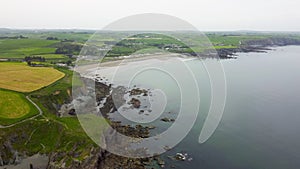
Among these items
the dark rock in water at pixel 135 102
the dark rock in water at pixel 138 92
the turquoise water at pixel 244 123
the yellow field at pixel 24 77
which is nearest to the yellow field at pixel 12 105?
the yellow field at pixel 24 77

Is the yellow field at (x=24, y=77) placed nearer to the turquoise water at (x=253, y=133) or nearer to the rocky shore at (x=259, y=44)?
the turquoise water at (x=253, y=133)

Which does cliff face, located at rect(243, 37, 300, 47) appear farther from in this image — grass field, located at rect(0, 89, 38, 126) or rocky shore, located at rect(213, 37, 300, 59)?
grass field, located at rect(0, 89, 38, 126)

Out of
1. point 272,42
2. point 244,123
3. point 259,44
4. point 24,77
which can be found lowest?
point 244,123

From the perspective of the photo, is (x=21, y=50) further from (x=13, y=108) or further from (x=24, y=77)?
(x=13, y=108)

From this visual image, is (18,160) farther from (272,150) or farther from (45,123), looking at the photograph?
(272,150)

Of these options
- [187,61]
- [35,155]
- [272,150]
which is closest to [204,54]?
[187,61]

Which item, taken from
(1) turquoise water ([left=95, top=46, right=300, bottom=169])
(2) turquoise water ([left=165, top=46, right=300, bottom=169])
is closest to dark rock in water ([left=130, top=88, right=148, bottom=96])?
(1) turquoise water ([left=95, top=46, right=300, bottom=169])

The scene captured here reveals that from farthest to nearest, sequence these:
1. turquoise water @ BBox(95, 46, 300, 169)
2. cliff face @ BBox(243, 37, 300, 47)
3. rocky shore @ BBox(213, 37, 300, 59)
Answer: cliff face @ BBox(243, 37, 300, 47)
rocky shore @ BBox(213, 37, 300, 59)
turquoise water @ BBox(95, 46, 300, 169)

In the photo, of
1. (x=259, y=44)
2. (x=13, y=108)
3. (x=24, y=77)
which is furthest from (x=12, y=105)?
(x=259, y=44)

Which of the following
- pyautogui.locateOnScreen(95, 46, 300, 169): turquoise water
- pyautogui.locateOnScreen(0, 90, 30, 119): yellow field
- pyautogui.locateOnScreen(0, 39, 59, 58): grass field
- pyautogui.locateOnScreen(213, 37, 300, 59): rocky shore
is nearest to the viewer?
pyautogui.locateOnScreen(95, 46, 300, 169): turquoise water
